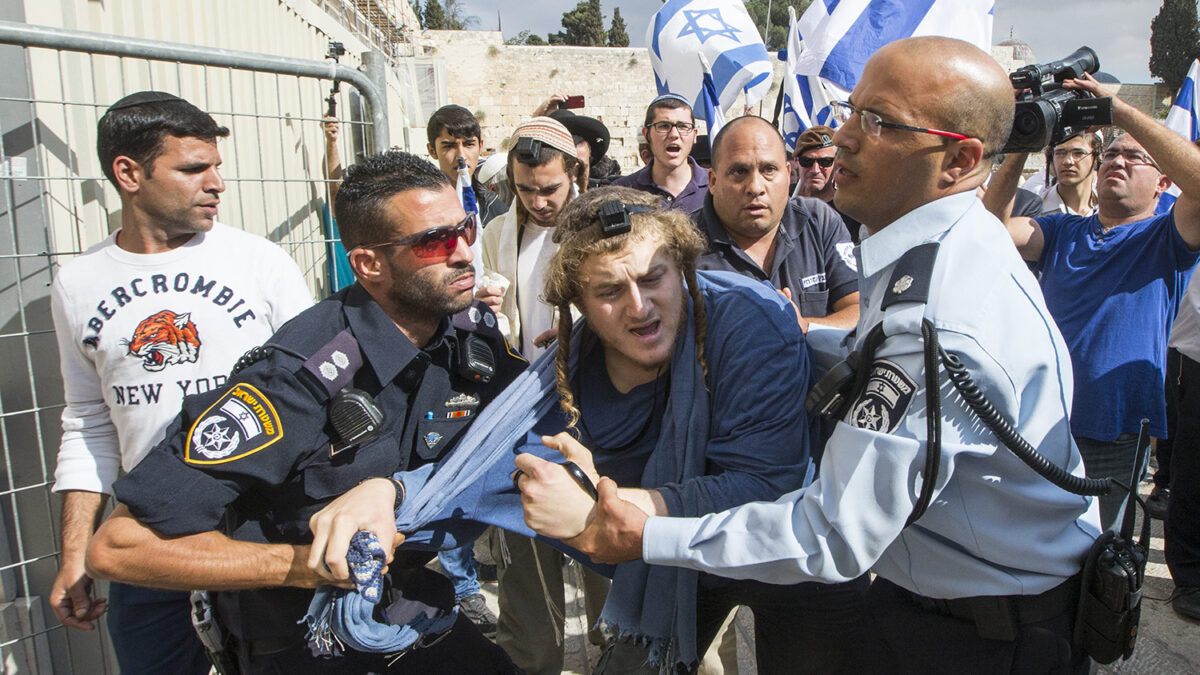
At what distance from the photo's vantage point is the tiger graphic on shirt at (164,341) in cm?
216

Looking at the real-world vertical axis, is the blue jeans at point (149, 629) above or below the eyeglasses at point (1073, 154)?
below

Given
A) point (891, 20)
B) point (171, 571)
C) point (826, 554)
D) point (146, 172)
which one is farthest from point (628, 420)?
point (891, 20)

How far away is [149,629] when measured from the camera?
7.11 feet

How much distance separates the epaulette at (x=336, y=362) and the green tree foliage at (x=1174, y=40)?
135 ft

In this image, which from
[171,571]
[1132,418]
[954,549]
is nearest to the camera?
[954,549]

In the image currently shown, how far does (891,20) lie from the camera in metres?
4.50

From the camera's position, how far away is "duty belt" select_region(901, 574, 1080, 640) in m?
1.41

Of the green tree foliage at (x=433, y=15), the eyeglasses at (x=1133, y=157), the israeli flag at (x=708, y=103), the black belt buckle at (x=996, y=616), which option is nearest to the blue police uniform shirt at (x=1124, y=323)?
the eyeglasses at (x=1133, y=157)

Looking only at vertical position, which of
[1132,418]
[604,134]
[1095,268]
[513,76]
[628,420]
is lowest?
[1132,418]

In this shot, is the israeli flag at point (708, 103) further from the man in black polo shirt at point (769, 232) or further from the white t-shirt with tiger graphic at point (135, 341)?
the white t-shirt with tiger graphic at point (135, 341)

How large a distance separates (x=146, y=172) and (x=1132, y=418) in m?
3.56

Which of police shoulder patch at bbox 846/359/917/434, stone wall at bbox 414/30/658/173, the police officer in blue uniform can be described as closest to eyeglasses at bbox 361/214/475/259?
the police officer in blue uniform

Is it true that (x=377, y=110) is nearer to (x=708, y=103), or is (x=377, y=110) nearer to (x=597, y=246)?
(x=597, y=246)

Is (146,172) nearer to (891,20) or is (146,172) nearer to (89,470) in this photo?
(89,470)
